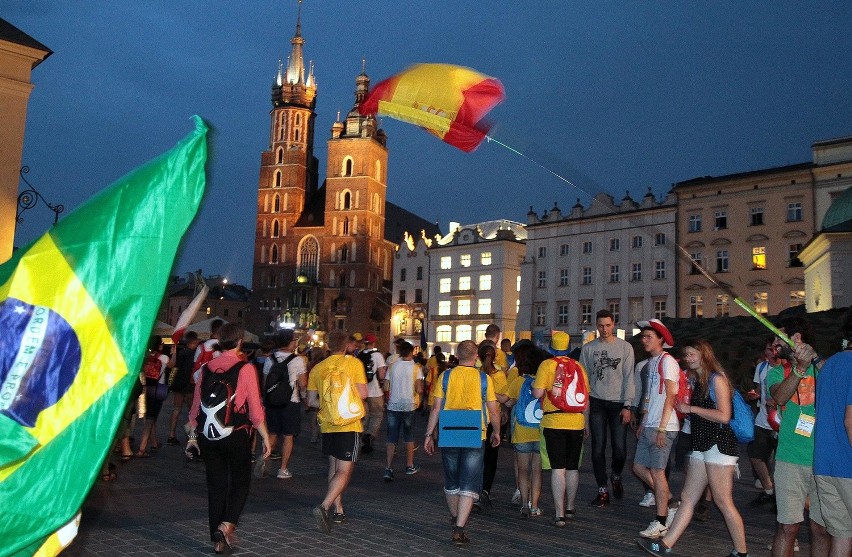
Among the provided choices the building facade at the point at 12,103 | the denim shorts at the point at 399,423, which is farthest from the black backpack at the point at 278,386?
the building facade at the point at 12,103

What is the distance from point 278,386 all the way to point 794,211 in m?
47.9

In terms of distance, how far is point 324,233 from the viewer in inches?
4001

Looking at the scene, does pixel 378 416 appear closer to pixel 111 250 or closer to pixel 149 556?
pixel 149 556

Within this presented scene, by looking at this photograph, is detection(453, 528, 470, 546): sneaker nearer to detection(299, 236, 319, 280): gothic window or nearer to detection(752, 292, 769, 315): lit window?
detection(752, 292, 769, 315): lit window

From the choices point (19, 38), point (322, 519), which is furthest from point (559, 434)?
point (19, 38)

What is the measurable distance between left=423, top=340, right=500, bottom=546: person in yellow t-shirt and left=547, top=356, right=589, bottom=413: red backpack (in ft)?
2.48

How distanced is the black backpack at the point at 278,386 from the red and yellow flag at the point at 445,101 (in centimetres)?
435

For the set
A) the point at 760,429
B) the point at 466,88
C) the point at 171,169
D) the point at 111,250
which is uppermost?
the point at 466,88

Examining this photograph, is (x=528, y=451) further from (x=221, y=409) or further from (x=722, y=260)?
(x=722, y=260)

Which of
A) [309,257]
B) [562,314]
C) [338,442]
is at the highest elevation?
[309,257]

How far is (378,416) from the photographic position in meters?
15.8

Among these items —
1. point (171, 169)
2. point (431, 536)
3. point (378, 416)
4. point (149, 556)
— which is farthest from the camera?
point (378, 416)

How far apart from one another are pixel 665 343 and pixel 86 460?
7191 millimetres

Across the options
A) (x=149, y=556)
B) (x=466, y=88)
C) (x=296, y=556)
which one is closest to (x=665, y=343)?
(x=466, y=88)
